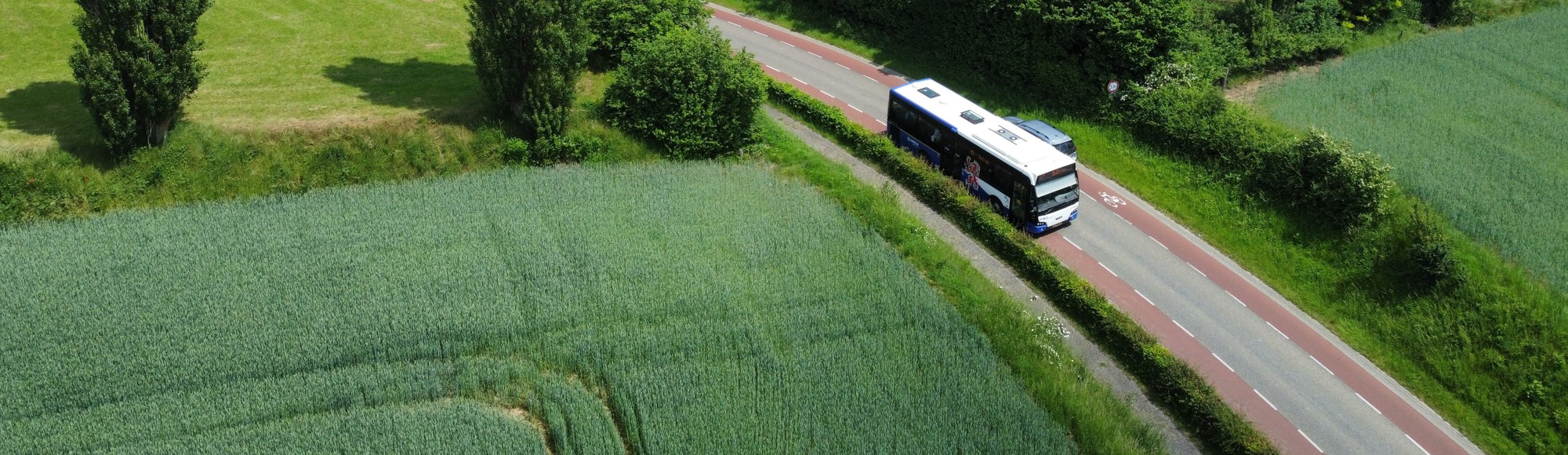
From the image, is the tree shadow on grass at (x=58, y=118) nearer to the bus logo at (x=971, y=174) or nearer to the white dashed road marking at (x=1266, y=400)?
the bus logo at (x=971, y=174)

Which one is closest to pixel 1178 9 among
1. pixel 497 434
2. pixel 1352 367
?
pixel 1352 367

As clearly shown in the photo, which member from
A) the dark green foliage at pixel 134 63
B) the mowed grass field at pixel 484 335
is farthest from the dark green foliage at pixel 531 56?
the dark green foliage at pixel 134 63

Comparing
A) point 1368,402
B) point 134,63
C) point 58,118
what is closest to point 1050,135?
point 1368,402

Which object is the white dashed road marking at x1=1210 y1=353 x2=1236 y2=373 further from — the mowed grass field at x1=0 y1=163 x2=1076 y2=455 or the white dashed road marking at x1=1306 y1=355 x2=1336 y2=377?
the mowed grass field at x1=0 y1=163 x2=1076 y2=455

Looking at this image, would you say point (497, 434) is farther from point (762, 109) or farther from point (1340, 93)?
point (1340, 93)

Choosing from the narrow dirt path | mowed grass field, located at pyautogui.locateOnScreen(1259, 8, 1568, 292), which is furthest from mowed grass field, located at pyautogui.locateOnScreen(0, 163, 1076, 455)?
the narrow dirt path

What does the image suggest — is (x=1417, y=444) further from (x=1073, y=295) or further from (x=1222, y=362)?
(x=1073, y=295)
